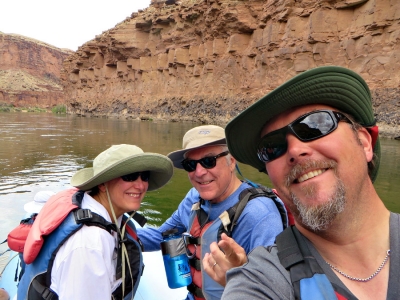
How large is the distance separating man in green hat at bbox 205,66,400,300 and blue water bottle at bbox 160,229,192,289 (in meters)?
1.07

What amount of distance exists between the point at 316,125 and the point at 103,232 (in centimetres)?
122

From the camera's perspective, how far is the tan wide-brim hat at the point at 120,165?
1.83 metres

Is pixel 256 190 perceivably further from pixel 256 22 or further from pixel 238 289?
pixel 256 22

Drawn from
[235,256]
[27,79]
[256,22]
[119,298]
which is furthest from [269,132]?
[27,79]

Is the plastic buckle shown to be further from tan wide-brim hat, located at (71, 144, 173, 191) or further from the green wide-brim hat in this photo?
the green wide-brim hat

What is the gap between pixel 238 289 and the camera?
102 cm

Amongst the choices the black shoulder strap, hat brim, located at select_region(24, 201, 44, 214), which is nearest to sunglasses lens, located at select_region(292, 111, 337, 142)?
the black shoulder strap

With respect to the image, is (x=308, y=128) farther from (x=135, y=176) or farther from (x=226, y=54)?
(x=226, y=54)

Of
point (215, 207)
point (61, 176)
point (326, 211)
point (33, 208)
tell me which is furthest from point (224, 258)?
point (61, 176)

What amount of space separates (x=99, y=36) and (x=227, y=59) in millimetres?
27959

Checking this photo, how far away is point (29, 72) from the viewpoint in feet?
357

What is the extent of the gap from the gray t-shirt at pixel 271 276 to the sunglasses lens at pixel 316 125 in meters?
0.39

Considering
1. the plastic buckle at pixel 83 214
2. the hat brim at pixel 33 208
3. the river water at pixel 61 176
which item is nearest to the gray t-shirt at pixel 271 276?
the plastic buckle at pixel 83 214

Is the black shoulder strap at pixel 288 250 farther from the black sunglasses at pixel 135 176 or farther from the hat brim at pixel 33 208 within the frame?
the hat brim at pixel 33 208
